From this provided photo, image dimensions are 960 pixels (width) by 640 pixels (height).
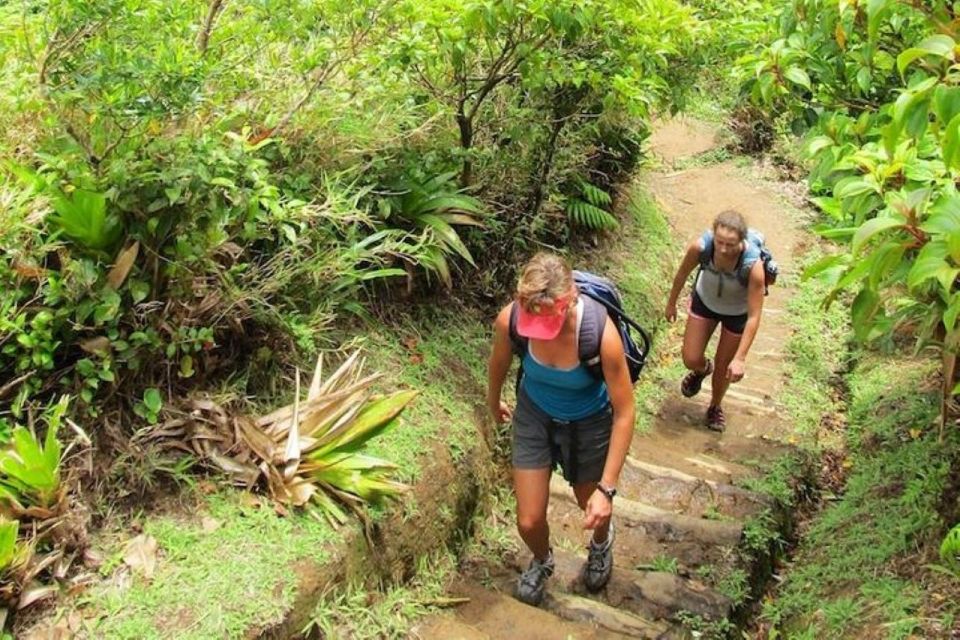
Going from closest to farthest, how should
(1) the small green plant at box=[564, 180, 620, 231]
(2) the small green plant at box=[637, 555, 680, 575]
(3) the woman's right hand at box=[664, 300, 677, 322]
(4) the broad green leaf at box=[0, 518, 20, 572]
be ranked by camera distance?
(4) the broad green leaf at box=[0, 518, 20, 572] → (2) the small green plant at box=[637, 555, 680, 575] → (3) the woman's right hand at box=[664, 300, 677, 322] → (1) the small green plant at box=[564, 180, 620, 231]

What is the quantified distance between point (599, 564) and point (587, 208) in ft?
12.4

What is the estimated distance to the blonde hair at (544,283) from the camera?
366 centimetres

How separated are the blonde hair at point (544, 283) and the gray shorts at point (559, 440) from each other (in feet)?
2.53

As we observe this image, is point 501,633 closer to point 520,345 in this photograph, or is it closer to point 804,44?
point 520,345

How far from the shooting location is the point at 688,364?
255 inches

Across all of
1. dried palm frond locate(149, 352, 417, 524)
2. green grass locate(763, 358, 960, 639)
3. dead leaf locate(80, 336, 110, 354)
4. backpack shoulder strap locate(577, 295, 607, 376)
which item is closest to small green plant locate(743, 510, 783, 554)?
green grass locate(763, 358, 960, 639)

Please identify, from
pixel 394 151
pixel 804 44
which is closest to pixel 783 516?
pixel 804 44

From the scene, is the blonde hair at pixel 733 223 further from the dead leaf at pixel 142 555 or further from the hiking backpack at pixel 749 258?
the dead leaf at pixel 142 555

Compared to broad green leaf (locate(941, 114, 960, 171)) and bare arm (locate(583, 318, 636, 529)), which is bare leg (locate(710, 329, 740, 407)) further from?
broad green leaf (locate(941, 114, 960, 171))

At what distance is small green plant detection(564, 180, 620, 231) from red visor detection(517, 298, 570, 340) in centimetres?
398

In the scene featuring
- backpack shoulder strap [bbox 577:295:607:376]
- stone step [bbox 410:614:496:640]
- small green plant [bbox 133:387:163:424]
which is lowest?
stone step [bbox 410:614:496:640]

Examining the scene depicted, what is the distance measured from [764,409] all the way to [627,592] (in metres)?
2.79

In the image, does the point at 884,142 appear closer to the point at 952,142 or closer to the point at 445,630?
the point at 952,142

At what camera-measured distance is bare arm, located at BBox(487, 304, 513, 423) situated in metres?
4.03
